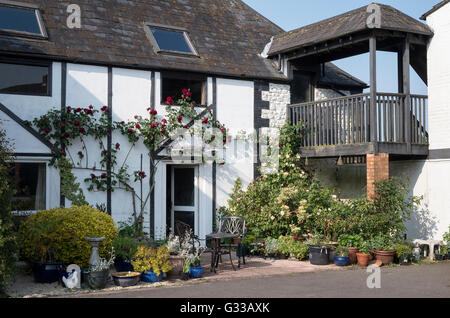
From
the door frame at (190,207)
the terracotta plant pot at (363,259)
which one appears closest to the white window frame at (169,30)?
the door frame at (190,207)

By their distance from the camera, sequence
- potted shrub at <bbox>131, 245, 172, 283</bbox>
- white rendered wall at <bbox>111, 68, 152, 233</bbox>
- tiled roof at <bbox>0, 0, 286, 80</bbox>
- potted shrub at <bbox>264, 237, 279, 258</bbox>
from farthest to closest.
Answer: white rendered wall at <bbox>111, 68, 152, 233</bbox>
tiled roof at <bbox>0, 0, 286, 80</bbox>
potted shrub at <bbox>264, 237, 279, 258</bbox>
potted shrub at <bbox>131, 245, 172, 283</bbox>

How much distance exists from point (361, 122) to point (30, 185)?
274 inches

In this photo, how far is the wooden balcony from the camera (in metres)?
11.1

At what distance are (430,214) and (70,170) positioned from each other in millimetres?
7859

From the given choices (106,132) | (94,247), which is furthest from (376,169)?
(94,247)

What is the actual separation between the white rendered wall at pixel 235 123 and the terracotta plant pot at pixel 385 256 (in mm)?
3771

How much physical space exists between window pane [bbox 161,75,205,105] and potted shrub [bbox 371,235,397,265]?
5.01 metres

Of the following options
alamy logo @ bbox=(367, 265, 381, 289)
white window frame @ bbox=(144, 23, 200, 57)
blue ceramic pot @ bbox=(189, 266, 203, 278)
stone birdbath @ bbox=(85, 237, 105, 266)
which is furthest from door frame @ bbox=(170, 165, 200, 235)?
alamy logo @ bbox=(367, 265, 381, 289)

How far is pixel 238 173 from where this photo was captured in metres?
12.6

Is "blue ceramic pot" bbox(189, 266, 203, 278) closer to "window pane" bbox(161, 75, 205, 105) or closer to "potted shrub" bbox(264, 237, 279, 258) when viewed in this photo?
"potted shrub" bbox(264, 237, 279, 258)

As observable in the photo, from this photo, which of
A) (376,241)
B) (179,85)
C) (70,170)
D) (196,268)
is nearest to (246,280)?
(196,268)

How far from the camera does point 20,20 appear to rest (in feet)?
35.7

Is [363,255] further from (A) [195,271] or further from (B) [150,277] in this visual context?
(B) [150,277]
